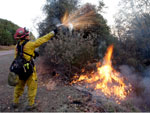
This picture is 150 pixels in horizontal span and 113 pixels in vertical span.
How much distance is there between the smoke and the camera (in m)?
5.81

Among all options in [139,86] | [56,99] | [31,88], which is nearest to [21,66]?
[31,88]

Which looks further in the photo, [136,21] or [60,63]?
[136,21]

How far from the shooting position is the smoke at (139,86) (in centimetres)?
581

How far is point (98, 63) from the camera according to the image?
727cm

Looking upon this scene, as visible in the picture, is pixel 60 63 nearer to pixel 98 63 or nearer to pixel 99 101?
pixel 98 63

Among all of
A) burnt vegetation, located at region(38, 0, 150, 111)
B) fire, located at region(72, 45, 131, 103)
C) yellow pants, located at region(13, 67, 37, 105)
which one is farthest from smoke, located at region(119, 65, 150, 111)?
yellow pants, located at region(13, 67, 37, 105)

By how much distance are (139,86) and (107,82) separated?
73.5 inches

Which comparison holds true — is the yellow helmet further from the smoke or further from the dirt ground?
the smoke

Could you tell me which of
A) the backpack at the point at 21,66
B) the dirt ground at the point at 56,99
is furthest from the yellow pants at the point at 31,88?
the dirt ground at the point at 56,99

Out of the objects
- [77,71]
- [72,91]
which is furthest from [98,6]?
[72,91]

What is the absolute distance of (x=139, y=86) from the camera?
6.88m

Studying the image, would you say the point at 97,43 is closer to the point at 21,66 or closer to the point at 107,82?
the point at 107,82

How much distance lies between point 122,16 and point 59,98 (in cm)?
862

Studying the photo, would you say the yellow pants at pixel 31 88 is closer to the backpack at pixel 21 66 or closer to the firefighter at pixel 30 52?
the firefighter at pixel 30 52
